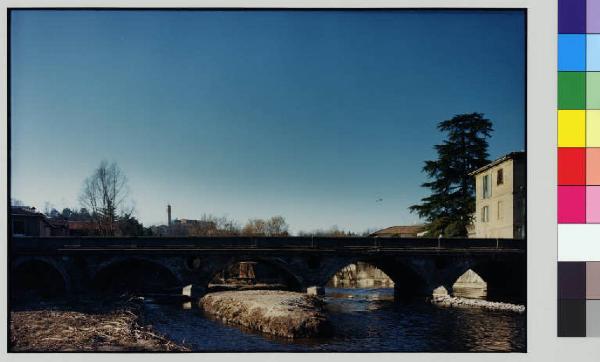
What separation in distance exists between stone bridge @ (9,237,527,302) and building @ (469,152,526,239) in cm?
179

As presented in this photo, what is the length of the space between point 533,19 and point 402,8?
363 cm

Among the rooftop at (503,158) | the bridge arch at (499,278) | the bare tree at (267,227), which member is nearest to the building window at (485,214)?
the rooftop at (503,158)

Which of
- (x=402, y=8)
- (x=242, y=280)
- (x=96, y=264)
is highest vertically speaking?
(x=402, y=8)

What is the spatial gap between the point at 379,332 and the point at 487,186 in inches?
600

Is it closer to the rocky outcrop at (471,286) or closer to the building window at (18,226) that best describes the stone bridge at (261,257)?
the building window at (18,226)

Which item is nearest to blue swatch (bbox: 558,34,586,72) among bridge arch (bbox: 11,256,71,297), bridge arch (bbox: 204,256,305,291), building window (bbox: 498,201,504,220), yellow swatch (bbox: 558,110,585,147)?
yellow swatch (bbox: 558,110,585,147)

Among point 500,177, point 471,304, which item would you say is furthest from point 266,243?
point 500,177

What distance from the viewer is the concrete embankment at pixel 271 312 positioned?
21.4 metres

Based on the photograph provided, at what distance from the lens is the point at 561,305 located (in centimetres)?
1645

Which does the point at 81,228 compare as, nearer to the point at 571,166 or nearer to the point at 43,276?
the point at 43,276

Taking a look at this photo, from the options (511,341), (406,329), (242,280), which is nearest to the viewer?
(511,341)

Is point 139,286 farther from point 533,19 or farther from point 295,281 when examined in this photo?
point 533,19

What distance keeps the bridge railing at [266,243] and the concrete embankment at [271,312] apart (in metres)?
2.88
